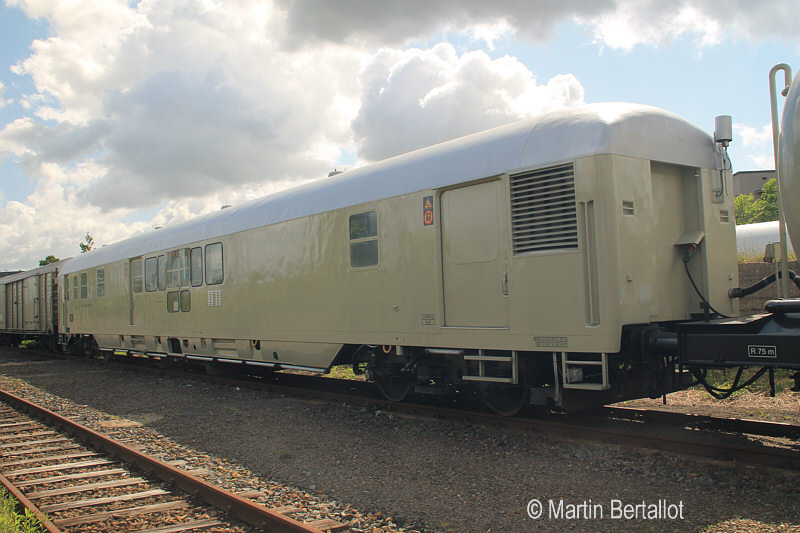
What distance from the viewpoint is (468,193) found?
23.1 ft

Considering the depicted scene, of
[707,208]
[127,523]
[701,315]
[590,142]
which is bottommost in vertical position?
[127,523]

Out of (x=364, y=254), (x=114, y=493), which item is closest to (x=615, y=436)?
(x=364, y=254)

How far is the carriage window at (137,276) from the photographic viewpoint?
1503 cm

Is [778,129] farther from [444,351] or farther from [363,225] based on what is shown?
[363,225]

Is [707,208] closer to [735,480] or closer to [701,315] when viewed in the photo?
[701,315]

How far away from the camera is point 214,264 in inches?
476

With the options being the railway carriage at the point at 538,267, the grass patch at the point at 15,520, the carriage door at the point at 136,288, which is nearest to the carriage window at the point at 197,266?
the carriage door at the point at 136,288

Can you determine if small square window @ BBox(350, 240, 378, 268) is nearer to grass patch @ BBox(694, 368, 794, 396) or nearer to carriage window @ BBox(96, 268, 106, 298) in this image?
grass patch @ BBox(694, 368, 794, 396)

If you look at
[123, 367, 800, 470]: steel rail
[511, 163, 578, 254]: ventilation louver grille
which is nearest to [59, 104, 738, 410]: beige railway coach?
[511, 163, 578, 254]: ventilation louver grille

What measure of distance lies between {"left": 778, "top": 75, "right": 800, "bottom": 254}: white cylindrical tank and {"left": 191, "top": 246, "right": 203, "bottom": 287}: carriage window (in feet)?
33.5

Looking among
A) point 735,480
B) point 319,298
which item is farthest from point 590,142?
point 319,298

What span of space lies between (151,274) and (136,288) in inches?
37.9

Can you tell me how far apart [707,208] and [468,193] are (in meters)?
2.47

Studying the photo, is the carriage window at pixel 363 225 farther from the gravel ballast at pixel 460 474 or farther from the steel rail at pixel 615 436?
the gravel ballast at pixel 460 474
